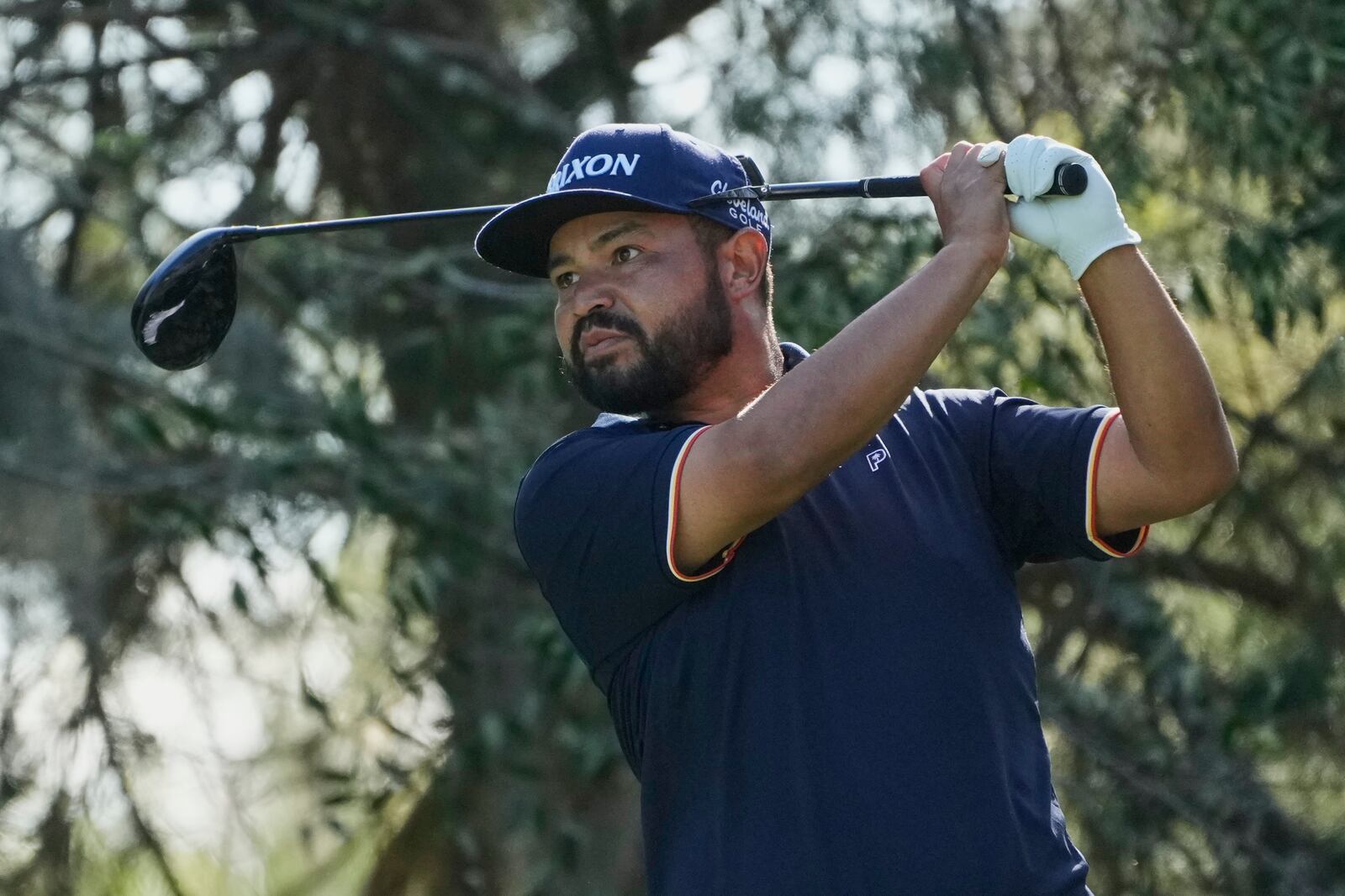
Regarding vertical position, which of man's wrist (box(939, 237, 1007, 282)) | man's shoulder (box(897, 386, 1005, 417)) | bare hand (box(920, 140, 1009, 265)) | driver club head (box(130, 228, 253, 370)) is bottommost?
driver club head (box(130, 228, 253, 370))

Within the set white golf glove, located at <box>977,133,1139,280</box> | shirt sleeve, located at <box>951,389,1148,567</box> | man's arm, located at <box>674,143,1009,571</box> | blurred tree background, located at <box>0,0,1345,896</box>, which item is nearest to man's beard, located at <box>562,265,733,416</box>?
man's arm, located at <box>674,143,1009,571</box>

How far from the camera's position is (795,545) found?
7.65 feet

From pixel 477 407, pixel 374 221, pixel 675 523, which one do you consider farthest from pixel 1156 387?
pixel 477 407

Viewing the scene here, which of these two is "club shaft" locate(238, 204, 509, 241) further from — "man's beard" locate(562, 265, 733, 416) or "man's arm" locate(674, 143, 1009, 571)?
"man's arm" locate(674, 143, 1009, 571)

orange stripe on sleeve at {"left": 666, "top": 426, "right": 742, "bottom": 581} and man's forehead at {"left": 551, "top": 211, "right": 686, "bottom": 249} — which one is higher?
man's forehead at {"left": 551, "top": 211, "right": 686, "bottom": 249}

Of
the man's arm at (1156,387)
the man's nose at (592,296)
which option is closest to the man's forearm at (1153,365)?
the man's arm at (1156,387)

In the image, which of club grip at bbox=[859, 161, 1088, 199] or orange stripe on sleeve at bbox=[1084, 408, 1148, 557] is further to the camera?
orange stripe on sleeve at bbox=[1084, 408, 1148, 557]

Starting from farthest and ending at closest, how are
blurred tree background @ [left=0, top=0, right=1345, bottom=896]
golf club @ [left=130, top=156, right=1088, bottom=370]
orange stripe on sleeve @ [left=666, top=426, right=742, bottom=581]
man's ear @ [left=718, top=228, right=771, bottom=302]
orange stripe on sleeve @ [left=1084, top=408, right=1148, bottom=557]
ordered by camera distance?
blurred tree background @ [left=0, top=0, right=1345, bottom=896] < golf club @ [left=130, top=156, right=1088, bottom=370] < man's ear @ [left=718, top=228, right=771, bottom=302] < orange stripe on sleeve @ [left=1084, top=408, right=1148, bottom=557] < orange stripe on sleeve @ [left=666, top=426, right=742, bottom=581]

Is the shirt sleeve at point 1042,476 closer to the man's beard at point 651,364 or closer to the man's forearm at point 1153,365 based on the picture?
the man's forearm at point 1153,365

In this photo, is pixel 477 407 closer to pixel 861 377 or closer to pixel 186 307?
pixel 186 307

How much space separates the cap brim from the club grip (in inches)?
10.5

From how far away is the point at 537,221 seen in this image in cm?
261

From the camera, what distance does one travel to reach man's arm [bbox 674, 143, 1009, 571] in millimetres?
2178

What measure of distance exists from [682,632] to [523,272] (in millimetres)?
750
